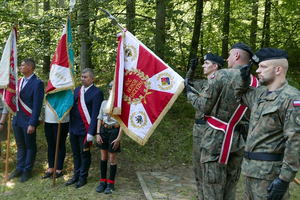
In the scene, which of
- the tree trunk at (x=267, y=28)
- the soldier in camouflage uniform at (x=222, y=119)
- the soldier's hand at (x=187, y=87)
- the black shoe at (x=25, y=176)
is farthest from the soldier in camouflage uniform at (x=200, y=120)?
the tree trunk at (x=267, y=28)

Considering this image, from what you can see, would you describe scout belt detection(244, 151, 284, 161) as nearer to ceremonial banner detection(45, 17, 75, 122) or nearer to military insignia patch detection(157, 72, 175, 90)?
military insignia patch detection(157, 72, 175, 90)

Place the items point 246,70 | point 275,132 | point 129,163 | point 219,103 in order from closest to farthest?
1. point 275,132
2. point 246,70
3. point 219,103
4. point 129,163

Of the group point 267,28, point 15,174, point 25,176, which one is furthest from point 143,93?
point 267,28

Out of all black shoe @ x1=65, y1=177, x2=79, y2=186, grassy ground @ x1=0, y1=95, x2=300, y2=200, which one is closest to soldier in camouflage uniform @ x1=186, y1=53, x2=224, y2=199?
grassy ground @ x1=0, y1=95, x2=300, y2=200

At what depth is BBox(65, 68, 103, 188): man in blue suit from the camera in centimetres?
525

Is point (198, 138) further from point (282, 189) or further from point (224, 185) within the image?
point (282, 189)

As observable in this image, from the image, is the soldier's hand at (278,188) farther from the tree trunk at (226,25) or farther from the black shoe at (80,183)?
the tree trunk at (226,25)

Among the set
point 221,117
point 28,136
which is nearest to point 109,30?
point 28,136

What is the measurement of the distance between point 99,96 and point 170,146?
3.17 meters

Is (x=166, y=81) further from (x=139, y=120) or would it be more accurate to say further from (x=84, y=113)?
(x=84, y=113)

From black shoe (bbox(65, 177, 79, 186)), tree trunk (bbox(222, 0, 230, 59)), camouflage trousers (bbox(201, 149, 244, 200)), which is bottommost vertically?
black shoe (bbox(65, 177, 79, 186))

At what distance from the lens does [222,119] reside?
3.52m

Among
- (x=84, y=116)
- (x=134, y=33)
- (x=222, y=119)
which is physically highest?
(x=134, y=33)

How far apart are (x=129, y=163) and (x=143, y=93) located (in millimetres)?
3170
